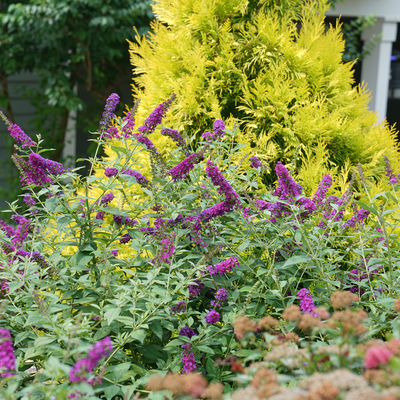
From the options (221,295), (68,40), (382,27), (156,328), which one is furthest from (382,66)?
(156,328)

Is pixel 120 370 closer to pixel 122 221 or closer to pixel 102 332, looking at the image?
pixel 102 332

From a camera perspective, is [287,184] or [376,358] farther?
[287,184]

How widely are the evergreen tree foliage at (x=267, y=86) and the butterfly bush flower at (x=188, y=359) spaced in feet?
3.63

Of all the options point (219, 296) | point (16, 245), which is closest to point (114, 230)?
point (16, 245)

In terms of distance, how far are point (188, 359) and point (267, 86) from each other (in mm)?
1527

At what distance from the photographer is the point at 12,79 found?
23.9 feet

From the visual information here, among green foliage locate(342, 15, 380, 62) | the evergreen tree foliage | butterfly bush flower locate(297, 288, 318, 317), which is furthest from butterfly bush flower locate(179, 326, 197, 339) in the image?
green foliage locate(342, 15, 380, 62)

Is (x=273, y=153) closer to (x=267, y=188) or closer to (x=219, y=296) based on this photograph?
(x=267, y=188)

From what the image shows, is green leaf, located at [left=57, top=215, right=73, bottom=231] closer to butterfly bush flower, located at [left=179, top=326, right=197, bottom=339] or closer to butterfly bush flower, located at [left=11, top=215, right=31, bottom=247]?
butterfly bush flower, located at [left=11, top=215, right=31, bottom=247]

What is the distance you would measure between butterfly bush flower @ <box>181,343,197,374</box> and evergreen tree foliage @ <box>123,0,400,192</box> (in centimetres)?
111

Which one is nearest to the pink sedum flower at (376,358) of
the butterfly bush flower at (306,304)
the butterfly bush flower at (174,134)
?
the butterfly bush flower at (306,304)

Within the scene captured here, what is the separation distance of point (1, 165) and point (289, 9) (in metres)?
6.18

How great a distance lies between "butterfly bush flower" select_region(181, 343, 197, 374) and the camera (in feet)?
5.14

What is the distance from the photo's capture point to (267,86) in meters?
2.40
